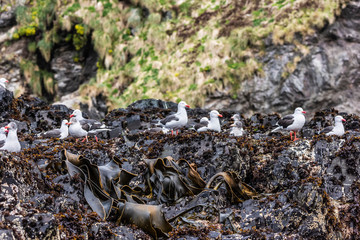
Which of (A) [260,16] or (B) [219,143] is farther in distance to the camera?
(A) [260,16]

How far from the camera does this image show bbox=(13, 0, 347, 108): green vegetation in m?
20.7

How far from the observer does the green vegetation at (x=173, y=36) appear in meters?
20.7

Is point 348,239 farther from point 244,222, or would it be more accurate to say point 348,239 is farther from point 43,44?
point 43,44

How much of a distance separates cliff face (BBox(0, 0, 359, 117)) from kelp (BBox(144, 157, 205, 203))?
1341cm

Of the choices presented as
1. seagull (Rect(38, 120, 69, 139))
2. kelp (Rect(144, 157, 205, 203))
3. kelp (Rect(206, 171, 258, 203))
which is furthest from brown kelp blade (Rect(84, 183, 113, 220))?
seagull (Rect(38, 120, 69, 139))

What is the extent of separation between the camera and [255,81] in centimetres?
2052

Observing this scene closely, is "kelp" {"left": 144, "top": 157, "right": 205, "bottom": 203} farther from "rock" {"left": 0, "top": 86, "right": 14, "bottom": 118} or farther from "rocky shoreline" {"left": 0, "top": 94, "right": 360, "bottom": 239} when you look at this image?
"rock" {"left": 0, "top": 86, "right": 14, "bottom": 118}

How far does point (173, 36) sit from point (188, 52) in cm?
168

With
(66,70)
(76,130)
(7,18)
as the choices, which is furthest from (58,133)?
(7,18)

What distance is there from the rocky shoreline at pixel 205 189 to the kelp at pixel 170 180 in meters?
0.02

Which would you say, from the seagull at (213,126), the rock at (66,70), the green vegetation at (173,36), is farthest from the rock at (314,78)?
the rock at (66,70)

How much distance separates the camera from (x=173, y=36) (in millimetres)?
24078

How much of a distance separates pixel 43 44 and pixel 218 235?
23192 millimetres

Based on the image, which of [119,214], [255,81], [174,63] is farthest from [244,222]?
[174,63]
